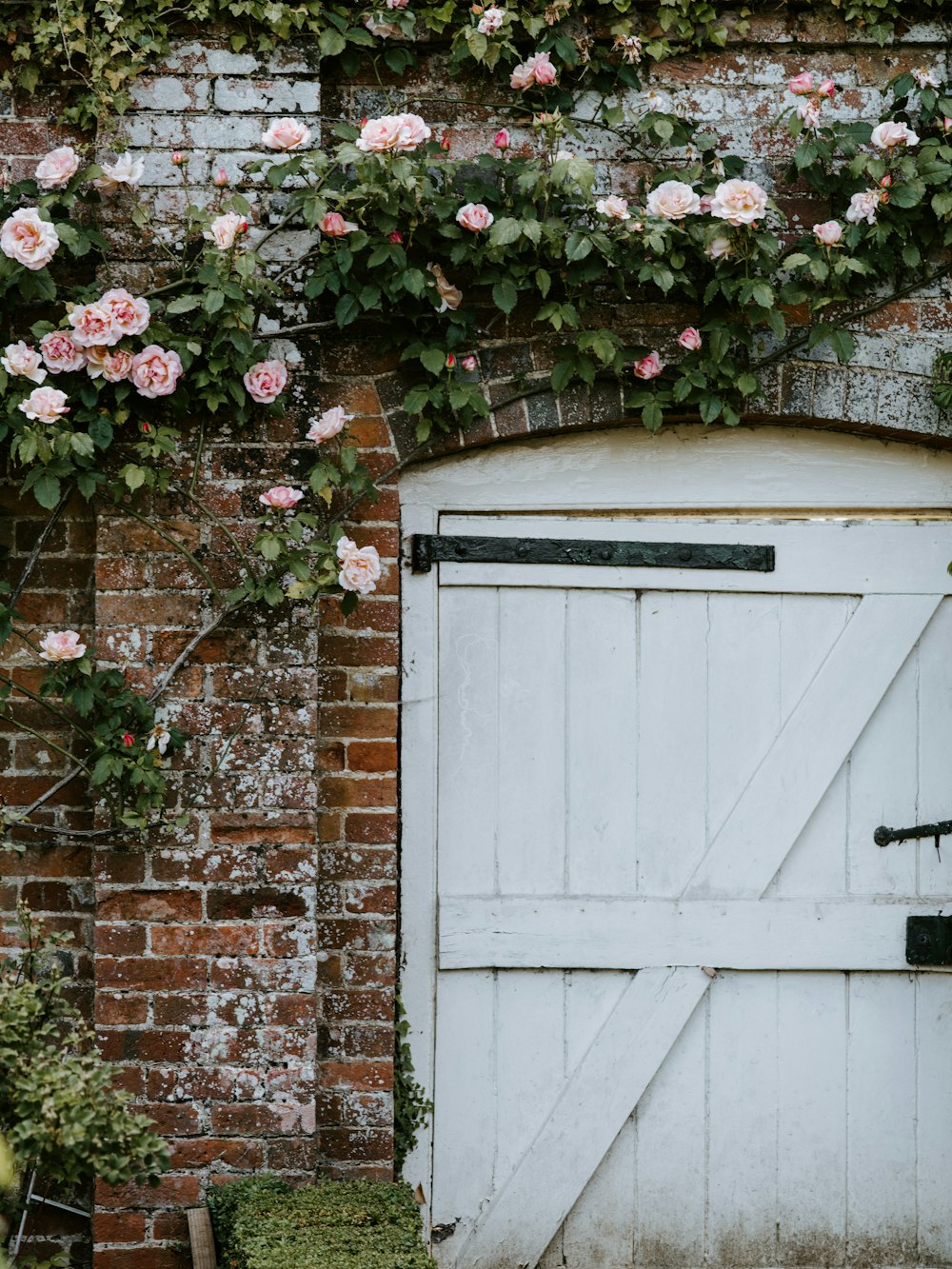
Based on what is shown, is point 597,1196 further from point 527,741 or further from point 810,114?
point 810,114

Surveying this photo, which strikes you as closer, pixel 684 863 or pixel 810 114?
pixel 810 114

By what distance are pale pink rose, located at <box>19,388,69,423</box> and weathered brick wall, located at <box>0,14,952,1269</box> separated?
305 millimetres

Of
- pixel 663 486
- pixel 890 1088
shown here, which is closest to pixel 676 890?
pixel 890 1088

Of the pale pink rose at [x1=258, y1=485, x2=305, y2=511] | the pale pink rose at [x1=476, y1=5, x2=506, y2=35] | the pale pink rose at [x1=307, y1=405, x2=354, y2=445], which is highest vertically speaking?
the pale pink rose at [x1=476, y1=5, x2=506, y2=35]

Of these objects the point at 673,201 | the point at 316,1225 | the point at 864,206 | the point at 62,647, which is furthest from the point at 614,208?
the point at 316,1225

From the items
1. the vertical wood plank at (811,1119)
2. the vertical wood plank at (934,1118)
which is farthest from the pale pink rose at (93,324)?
the vertical wood plank at (934,1118)

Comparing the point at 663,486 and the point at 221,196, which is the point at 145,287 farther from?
the point at 663,486

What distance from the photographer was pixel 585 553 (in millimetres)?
3213

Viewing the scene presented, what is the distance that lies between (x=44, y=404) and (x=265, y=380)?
50cm

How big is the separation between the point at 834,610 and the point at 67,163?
7.30 ft

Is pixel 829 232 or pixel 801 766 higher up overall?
pixel 829 232

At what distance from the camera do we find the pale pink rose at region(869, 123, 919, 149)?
2930mm

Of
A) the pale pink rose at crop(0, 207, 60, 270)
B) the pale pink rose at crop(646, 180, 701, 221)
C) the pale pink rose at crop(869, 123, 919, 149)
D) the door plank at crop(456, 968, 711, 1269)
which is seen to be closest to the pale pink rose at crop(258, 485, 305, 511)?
the pale pink rose at crop(0, 207, 60, 270)

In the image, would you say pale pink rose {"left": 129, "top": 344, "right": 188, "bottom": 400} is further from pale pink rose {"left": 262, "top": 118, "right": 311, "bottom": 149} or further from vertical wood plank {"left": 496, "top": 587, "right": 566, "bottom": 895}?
vertical wood plank {"left": 496, "top": 587, "right": 566, "bottom": 895}
